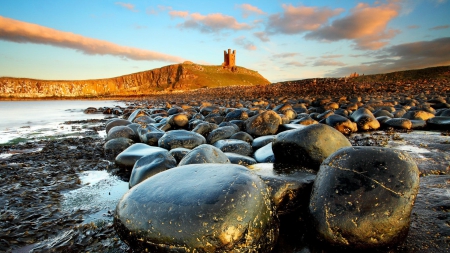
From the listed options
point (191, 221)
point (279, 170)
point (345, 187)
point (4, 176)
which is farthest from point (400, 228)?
point (4, 176)

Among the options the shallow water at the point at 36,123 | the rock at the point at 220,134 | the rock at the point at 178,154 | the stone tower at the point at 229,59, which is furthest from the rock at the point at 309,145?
the stone tower at the point at 229,59

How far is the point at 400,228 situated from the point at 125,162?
3.05 meters

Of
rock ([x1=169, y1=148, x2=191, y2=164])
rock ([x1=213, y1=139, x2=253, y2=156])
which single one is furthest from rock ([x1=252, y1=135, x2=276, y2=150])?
rock ([x1=169, y1=148, x2=191, y2=164])

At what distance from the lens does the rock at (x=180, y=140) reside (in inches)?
155

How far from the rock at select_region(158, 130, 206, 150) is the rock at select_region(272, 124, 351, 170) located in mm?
1710

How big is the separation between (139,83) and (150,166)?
10039cm

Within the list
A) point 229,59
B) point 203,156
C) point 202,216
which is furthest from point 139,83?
point 202,216

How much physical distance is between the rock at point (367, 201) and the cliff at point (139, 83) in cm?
7399

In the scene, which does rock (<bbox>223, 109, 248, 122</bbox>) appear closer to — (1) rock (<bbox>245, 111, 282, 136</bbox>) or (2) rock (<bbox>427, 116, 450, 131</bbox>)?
(1) rock (<bbox>245, 111, 282, 136</bbox>)

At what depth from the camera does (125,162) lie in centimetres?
330

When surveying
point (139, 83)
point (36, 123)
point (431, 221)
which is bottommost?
point (431, 221)

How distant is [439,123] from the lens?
17.4 feet

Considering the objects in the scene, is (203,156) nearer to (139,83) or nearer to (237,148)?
(237,148)

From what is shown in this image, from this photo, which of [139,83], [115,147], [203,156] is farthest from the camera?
[139,83]
